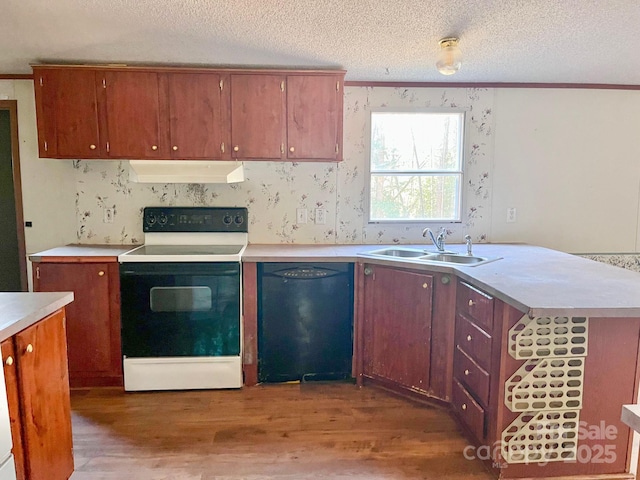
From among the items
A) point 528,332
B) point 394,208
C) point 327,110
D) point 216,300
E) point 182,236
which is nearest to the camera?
point 528,332

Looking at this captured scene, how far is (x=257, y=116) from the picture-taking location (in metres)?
2.88

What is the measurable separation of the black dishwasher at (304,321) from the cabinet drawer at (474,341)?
730 mm

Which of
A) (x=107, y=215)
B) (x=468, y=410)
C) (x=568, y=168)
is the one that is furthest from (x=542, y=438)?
(x=107, y=215)

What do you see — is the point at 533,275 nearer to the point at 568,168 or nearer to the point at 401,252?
the point at 401,252

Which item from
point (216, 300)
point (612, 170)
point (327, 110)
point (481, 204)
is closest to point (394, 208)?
point (481, 204)

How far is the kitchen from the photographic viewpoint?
10.4 feet

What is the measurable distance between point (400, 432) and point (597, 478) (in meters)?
0.90

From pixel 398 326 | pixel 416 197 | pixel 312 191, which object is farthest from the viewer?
pixel 416 197

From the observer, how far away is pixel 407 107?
Answer: 3.26m

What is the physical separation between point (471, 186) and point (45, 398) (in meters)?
3.01

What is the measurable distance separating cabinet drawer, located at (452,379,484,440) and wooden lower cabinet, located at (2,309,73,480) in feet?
6.11

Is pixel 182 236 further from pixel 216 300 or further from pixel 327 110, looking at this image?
pixel 327 110

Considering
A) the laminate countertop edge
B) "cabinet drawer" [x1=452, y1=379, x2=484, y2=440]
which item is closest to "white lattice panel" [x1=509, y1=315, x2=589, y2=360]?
"cabinet drawer" [x1=452, y1=379, x2=484, y2=440]

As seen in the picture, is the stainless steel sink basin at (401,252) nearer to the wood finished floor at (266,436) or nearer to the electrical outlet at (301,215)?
the electrical outlet at (301,215)
